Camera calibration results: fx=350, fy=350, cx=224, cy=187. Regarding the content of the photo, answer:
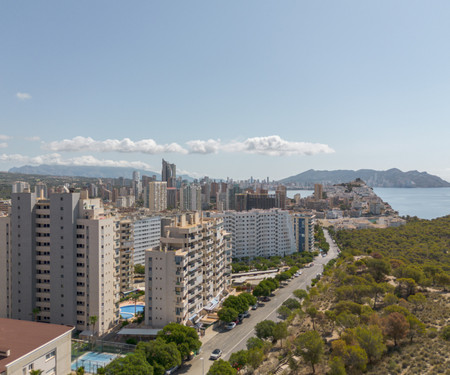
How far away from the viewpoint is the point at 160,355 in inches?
604

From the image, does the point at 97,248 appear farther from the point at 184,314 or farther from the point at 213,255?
the point at 213,255

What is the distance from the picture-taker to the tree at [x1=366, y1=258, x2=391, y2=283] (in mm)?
24891

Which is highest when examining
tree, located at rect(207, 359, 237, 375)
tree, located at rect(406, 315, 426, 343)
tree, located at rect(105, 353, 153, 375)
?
tree, located at rect(406, 315, 426, 343)

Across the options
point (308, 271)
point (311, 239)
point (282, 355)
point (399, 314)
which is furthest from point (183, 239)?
point (311, 239)

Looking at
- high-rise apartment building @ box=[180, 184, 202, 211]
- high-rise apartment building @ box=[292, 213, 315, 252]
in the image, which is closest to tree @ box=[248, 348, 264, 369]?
high-rise apartment building @ box=[292, 213, 315, 252]

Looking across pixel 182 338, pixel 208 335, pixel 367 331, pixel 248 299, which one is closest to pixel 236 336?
pixel 208 335

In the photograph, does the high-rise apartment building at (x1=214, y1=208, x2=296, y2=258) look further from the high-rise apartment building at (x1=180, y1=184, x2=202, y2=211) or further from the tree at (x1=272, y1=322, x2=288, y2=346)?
the high-rise apartment building at (x1=180, y1=184, x2=202, y2=211)

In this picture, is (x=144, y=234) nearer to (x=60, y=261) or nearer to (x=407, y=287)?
(x=60, y=261)

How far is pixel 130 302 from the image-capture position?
86.8 ft

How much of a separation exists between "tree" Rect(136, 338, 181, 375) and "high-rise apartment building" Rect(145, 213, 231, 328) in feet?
13.3

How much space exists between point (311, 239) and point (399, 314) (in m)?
32.5

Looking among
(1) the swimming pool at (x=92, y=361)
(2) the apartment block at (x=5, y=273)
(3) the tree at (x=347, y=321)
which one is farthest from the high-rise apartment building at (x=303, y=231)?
(2) the apartment block at (x=5, y=273)

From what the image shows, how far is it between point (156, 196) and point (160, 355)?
59.9 metres

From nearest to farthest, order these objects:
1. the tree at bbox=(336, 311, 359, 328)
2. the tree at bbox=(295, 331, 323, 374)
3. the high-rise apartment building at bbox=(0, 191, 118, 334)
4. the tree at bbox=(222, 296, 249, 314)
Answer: the tree at bbox=(295, 331, 323, 374) → the tree at bbox=(336, 311, 359, 328) → the high-rise apartment building at bbox=(0, 191, 118, 334) → the tree at bbox=(222, 296, 249, 314)
